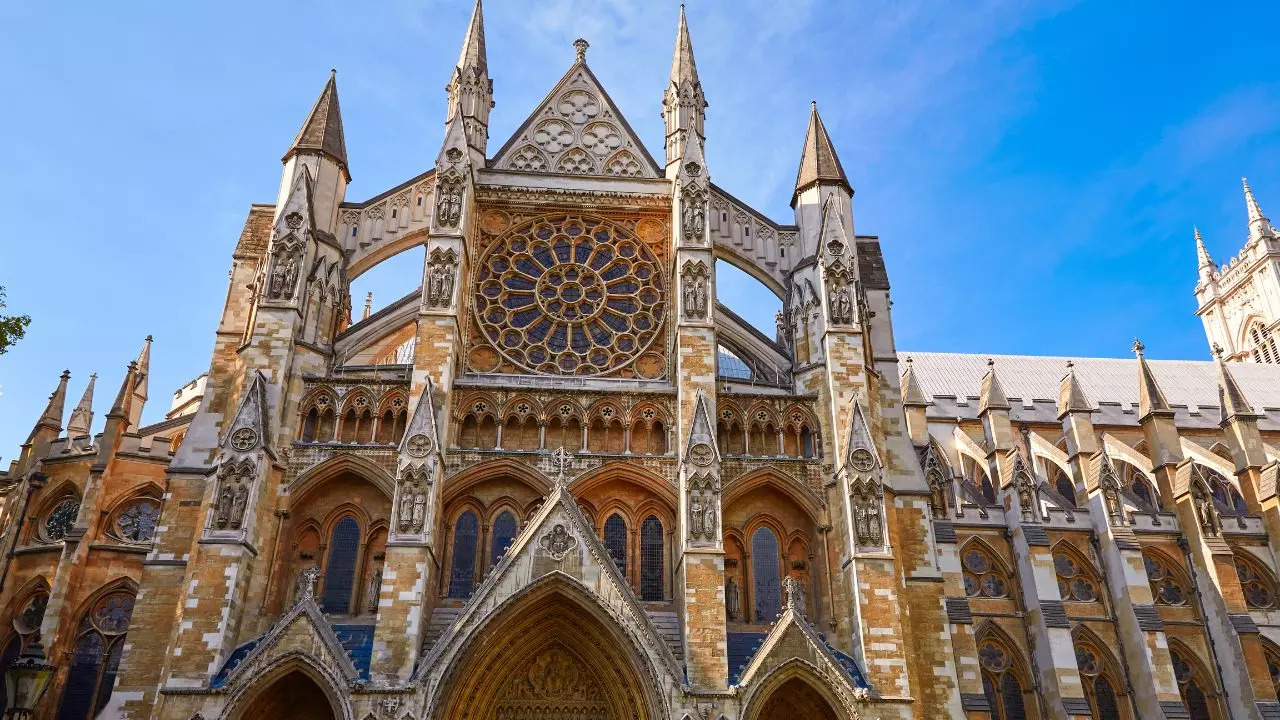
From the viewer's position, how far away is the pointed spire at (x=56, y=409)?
27.2 meters

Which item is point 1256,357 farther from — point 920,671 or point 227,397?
point 227,397

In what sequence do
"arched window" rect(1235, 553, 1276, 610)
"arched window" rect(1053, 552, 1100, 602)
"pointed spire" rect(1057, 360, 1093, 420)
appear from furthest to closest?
"pointed spire" rect(1057, 360, 1093, 420)
"arched window" rect(1235, 553, 1276, 610)
"arched window" rect(1053, 552, 1100, 602)

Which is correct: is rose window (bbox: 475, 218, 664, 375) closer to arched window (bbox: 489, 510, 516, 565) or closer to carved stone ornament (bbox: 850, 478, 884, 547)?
arched window (bbox: 489, 510, 516, 565)

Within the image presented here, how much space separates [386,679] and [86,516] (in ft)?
39.2

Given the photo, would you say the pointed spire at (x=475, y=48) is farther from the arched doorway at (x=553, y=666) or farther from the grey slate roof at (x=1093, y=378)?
the grey slate roof at (x=1093, y=378)

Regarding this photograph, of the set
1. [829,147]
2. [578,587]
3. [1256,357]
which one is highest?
[1256,357]

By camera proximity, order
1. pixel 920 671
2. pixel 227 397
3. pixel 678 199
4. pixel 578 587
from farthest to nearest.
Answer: pixel 678 199
pixel 227 397
pixel 920 671
pixel 578 587

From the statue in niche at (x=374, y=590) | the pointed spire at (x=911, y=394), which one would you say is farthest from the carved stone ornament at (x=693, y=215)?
the pointed spire at (x=911, y=394)

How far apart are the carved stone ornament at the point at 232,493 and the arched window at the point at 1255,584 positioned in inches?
1188

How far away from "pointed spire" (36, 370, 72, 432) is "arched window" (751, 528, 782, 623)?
2012 centimetres

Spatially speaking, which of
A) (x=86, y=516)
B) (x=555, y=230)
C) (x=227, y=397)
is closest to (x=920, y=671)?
(x=555, y=230)

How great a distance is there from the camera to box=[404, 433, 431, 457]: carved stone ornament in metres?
19.2

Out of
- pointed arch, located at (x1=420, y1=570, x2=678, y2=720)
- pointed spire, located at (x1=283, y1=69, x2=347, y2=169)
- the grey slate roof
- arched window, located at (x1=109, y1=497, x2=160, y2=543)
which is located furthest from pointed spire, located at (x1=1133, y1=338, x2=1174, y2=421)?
arched window, located at (x1=109, y1=497, x2=160, y2=543)

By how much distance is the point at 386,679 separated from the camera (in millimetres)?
17297
